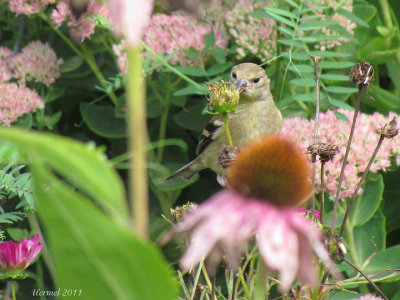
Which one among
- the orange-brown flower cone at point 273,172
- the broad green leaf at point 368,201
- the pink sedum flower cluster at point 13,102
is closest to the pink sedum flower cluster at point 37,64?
the pink sedum flower cluster at point 13,102

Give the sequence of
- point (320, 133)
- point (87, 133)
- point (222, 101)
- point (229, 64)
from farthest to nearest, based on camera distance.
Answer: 1. point (87, 133)
2. point (229, 64)
3. point (320, 133)
4. point (222, 101)

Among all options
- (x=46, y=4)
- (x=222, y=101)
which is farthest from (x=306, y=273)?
(x=46, y=4)

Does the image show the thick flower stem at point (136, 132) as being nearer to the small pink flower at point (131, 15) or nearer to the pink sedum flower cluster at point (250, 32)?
the small pink flower at point (131, 15)

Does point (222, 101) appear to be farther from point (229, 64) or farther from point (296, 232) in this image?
point (229, 64)

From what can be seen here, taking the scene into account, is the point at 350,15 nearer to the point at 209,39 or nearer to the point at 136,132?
the point at 209,39

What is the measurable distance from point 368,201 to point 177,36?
1.93ft

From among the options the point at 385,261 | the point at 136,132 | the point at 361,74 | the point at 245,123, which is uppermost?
the point at 136,132

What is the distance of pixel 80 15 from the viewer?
1501 mm

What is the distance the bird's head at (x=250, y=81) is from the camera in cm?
158

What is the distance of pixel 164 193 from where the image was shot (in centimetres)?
158

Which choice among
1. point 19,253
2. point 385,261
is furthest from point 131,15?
point 385,261

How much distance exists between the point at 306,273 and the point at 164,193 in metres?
1.27

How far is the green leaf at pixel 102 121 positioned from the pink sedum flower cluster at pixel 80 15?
0.23 m

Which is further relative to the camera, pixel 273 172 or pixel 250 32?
pixel 250 32
